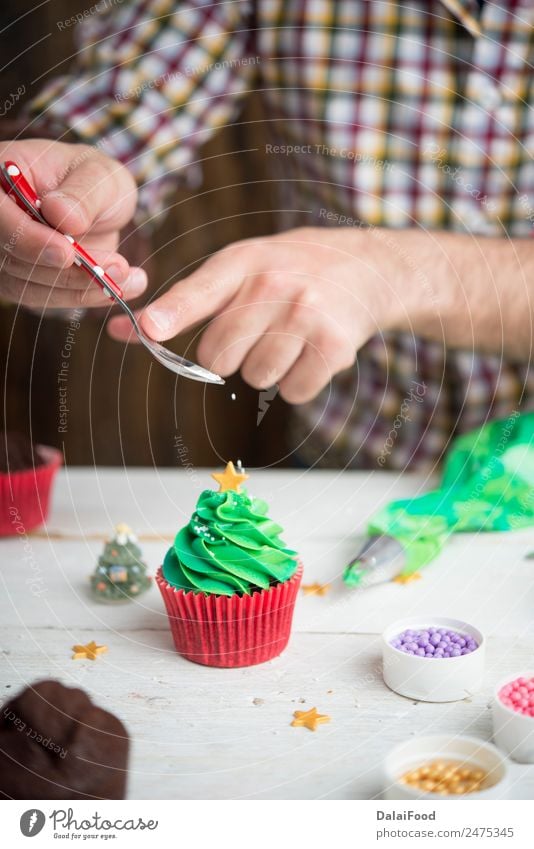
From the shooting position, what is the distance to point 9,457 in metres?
0.71

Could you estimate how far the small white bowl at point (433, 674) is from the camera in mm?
479

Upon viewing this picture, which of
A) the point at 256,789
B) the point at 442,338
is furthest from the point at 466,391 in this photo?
the point at 256,789

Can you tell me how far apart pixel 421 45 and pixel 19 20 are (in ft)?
1.66

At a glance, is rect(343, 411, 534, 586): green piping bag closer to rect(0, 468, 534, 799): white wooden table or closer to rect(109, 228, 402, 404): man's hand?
rect(0, 468, 534, 799): white wooden table

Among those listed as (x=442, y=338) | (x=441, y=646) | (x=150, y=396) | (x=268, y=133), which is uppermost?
(x=268, y=133)

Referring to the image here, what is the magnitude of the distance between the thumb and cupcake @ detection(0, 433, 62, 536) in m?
0.19

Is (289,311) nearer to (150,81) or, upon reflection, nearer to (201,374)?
(201,374)

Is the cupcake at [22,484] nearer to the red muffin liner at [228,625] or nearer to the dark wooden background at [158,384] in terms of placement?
the red muffin liner at [228,625]

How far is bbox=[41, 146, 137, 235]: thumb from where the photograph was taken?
0.51 meters

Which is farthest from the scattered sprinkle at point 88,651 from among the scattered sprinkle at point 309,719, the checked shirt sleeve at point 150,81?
the checked shirt sleeve at point 150,81

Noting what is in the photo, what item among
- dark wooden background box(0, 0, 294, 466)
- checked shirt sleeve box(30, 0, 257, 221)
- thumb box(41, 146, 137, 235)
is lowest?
dark wooden background box(0, 0, 294, 466)

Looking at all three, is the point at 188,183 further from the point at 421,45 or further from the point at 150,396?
the point at 421,45

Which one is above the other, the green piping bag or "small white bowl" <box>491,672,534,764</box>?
the green piping bag

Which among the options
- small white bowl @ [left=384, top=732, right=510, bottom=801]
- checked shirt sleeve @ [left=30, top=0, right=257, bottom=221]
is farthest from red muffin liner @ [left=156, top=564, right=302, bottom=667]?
checked shirt sleeve @ [left=30, top=0, right=257, bottom=221]
